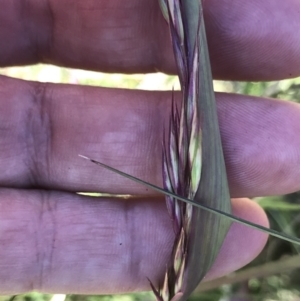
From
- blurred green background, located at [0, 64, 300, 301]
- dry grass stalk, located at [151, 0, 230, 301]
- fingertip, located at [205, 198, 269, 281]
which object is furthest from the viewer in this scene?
blurred green background, located at [0, 64, 300, 301]

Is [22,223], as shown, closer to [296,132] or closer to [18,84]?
[18,84]

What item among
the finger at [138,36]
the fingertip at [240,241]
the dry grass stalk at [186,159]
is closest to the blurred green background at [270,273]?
the fingertip at [240,241]

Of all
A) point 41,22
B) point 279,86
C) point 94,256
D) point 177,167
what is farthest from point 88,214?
point 279,86

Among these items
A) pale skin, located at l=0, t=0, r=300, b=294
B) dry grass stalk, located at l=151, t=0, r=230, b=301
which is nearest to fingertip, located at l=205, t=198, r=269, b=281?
pale skin, located at l=0, t=0, r=300, b=294

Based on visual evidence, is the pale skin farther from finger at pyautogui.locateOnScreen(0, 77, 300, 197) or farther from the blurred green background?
the blurred green background

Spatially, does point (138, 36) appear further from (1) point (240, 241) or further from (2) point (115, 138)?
(1) point (240, 241)

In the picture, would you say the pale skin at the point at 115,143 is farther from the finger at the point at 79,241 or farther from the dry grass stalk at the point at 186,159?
the dry grass stalk at the point at 186,159

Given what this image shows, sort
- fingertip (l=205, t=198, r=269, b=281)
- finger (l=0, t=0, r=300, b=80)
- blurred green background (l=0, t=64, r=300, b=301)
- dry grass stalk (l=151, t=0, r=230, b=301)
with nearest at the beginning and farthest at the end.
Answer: dry grass stalk (l=151, t=0, r=230, b=301) < finger (l=0, t=0, r=300, b=80) < fingertip (l=205, t=198, r=269, b=281) < blurred green background (l=0, t=64, r=300, b=301)
